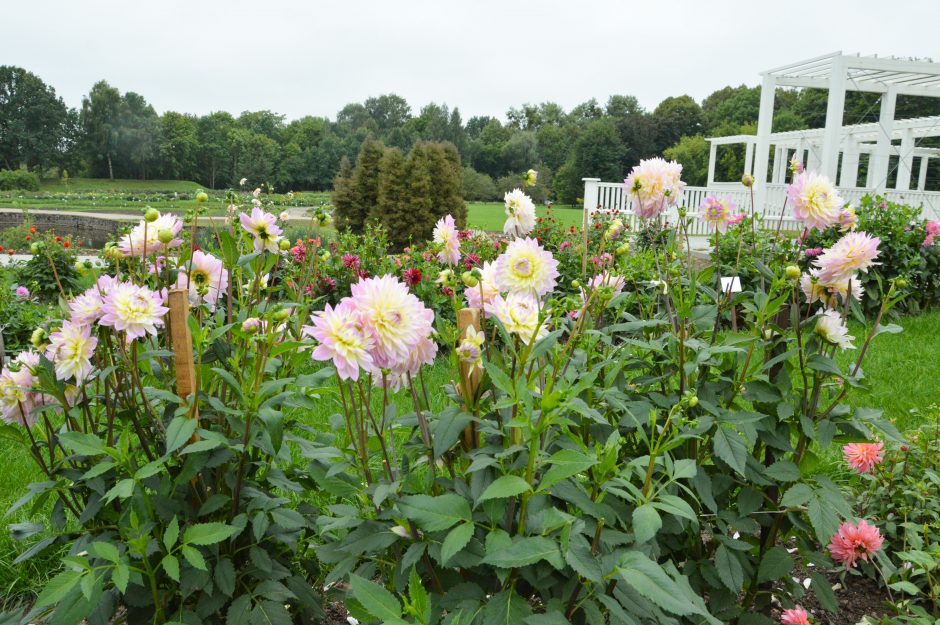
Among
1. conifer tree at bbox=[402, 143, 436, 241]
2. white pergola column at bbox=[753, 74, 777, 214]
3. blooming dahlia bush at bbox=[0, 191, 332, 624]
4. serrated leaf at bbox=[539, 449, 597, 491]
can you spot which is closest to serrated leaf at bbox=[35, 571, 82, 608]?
blooming dahlia bush at bbox=[0, 191, 332, 624]

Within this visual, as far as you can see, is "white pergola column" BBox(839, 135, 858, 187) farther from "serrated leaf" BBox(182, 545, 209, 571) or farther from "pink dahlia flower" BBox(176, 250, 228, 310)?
"serrated leaf" BBox(182, 545, 209, 571)

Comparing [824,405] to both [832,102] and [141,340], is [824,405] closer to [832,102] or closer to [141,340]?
[141,340]

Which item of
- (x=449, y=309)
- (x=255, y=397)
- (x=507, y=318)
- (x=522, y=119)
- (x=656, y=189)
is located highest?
(x=522, y=119)

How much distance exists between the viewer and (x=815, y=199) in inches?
54.1

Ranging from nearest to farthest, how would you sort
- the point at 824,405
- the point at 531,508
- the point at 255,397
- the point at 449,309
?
the point at 531,508 < the point at 255,397 < the point at 824,405 < the point at 449,309

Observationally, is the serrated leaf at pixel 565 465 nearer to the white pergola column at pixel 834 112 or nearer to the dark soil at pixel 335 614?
the dark soil at pixel 335 614

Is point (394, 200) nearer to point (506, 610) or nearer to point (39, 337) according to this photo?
point (39, 337)

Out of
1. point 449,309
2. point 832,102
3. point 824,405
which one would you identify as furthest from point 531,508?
point 832,102

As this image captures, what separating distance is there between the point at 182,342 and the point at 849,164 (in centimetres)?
1402

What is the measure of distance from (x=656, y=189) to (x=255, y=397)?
35.5 inches

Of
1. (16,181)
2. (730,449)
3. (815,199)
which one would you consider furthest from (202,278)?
(16,181)

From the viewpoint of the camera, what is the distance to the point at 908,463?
1847mm

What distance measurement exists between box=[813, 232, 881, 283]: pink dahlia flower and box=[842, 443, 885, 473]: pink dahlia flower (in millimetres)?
720

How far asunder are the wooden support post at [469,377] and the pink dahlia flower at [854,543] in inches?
36.6
